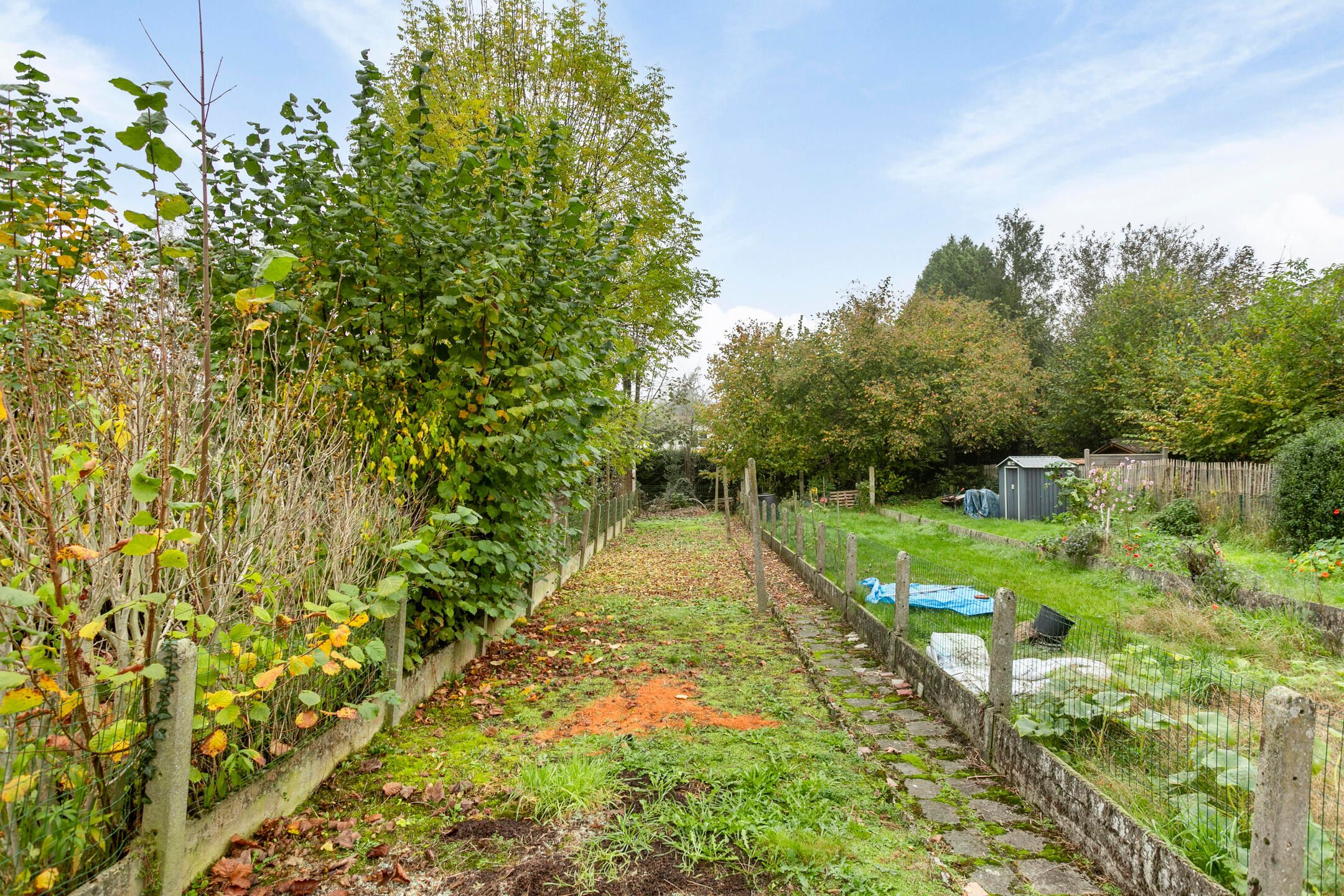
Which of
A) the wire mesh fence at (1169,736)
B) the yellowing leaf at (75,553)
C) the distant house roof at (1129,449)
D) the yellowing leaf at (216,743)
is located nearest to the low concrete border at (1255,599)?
the wire mesh fence at (1169,736)

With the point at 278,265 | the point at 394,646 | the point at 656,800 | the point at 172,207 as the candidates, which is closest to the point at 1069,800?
the point at 656,800

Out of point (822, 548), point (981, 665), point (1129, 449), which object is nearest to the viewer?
point (981, 665)

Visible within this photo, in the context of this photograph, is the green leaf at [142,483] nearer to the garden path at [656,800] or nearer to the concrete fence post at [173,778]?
the concrete fence post at [173,778]

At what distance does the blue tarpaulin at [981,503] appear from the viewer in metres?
22.6

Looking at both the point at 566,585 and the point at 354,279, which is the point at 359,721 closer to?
the point at 354,279

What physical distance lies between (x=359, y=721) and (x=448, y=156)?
7638mm

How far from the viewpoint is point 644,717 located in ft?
17.4

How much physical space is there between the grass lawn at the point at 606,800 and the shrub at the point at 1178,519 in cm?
1155

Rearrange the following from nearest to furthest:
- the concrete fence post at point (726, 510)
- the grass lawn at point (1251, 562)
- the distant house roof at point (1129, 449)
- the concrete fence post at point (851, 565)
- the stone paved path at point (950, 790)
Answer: the stone paved path at point (950, 790) < the grass lawn at point (1251, 562) < the concrete fence post at point (851, 565) < the concrete fence post at point (726, 510) < the distant house roof at point (1129, 449)

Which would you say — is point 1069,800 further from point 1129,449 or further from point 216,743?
point 1129,449

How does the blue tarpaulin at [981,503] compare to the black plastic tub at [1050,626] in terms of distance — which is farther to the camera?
the blue tarpaulin at [981,503]

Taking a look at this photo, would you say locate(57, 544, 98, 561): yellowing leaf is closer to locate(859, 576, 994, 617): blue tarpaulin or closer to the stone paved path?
the stone paved path

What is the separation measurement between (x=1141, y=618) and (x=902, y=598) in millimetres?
3139

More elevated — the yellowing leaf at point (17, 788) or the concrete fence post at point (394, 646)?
the yellowing leaf at point (17, 788)
